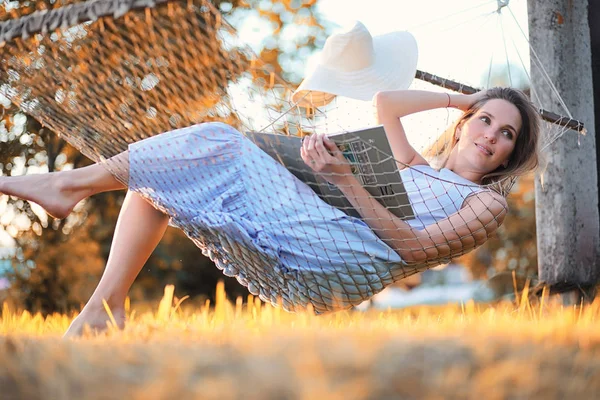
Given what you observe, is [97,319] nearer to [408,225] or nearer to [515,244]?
[408,225]

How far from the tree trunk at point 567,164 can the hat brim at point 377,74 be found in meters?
0.56

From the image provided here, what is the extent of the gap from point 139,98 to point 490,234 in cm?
105

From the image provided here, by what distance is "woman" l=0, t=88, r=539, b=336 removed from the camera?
1897 mm

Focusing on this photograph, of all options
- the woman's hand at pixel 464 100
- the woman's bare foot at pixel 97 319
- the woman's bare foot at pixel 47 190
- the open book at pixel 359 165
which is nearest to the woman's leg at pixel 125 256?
the woman's bare foot at pixel 97 319

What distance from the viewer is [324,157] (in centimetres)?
182

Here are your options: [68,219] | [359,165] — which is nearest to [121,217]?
[359,165]

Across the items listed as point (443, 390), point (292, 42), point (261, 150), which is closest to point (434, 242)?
point (261, 150)

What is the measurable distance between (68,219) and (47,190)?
10.7ft

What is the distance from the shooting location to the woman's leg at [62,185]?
1948mm

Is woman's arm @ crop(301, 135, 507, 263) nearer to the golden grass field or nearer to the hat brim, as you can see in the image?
the golden grass field

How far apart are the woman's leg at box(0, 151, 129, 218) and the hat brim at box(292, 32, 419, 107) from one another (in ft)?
3.24

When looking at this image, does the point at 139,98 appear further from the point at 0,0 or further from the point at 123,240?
the point at 0,0

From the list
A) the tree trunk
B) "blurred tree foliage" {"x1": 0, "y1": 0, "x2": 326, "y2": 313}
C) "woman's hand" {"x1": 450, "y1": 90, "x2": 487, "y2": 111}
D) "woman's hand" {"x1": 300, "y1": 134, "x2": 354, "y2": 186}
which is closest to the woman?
"woman's hand" {"x1": 300, "y1": 134, "x2": 354, "y2": 186}

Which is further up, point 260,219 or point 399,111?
point 399,111
